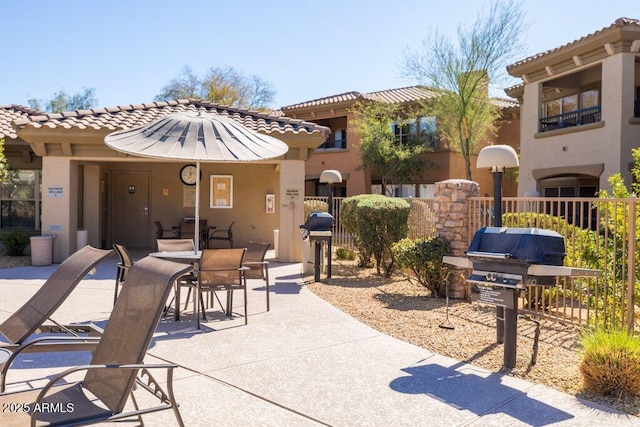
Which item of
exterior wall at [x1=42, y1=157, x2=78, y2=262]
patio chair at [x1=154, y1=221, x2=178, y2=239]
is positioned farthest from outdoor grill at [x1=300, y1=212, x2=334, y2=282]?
exterior wall at [x1=42, y1=157, x2=78, y2=262]

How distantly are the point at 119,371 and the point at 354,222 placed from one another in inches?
380

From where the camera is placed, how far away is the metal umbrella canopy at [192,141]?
6.84m

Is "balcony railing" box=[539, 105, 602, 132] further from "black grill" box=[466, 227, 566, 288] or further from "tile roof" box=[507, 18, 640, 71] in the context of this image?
"black grill" box=[466, 227, 566, 288]

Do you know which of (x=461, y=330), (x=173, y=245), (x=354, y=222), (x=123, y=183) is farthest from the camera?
(x=123, y=183)

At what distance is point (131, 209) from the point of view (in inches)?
672

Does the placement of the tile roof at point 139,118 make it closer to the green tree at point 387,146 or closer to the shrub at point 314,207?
the shrub at point 314,207

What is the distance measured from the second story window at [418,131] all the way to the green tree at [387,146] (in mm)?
82

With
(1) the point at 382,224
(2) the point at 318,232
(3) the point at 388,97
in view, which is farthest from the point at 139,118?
(3) the point at 388,97

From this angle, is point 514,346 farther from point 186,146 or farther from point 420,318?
point 186,146

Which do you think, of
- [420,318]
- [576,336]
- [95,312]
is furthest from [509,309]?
[95,312]

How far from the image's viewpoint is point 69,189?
13.2 meters

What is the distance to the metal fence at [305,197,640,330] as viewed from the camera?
5.85m

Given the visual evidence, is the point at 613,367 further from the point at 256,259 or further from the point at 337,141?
the point at 337,141

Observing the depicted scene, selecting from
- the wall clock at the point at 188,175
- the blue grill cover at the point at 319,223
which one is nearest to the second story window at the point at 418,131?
the wall clock at the point at 188,175
